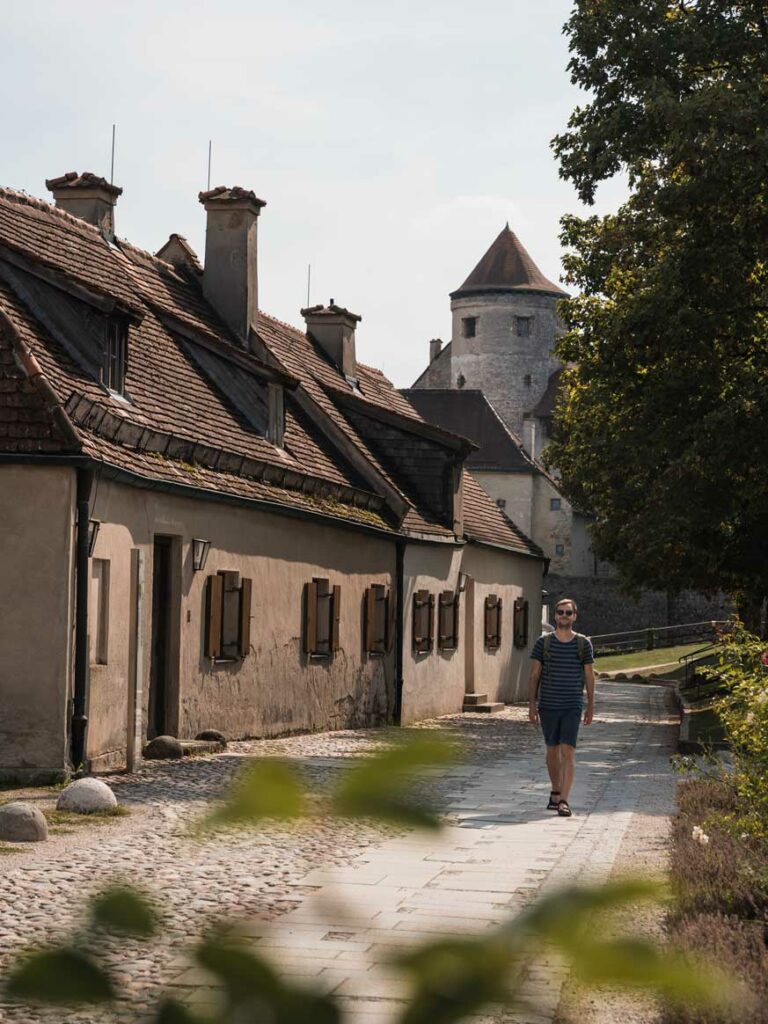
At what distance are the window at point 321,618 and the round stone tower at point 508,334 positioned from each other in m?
70.7

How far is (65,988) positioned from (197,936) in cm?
14

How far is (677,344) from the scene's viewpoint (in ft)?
74.2

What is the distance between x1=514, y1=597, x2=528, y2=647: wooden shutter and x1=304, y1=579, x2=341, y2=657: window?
13.6m

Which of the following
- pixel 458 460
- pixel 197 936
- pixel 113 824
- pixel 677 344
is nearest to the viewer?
pixel 197 936

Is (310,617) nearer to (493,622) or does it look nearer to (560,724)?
(560,724)

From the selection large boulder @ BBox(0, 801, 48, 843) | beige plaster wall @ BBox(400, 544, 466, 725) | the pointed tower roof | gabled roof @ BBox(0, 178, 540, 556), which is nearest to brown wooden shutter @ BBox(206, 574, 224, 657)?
gabled roof @ BBox(0, 178, 540, 556)

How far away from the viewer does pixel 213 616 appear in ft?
61.9

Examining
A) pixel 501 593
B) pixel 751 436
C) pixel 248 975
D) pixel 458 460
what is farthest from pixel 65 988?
pixel 501 593

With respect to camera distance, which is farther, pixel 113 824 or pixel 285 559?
pixel 285 559

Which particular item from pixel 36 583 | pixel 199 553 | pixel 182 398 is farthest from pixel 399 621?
pixel 36 583

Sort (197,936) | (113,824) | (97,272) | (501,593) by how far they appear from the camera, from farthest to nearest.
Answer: (501,593) < (97,272) < (113,824) < (197,936)

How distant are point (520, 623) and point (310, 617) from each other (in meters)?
15.2

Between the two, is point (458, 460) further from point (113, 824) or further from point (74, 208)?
point (113, 824)

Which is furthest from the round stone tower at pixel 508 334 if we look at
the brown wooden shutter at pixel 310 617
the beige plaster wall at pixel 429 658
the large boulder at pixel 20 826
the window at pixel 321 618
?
the large boulder at pixel 20 826
